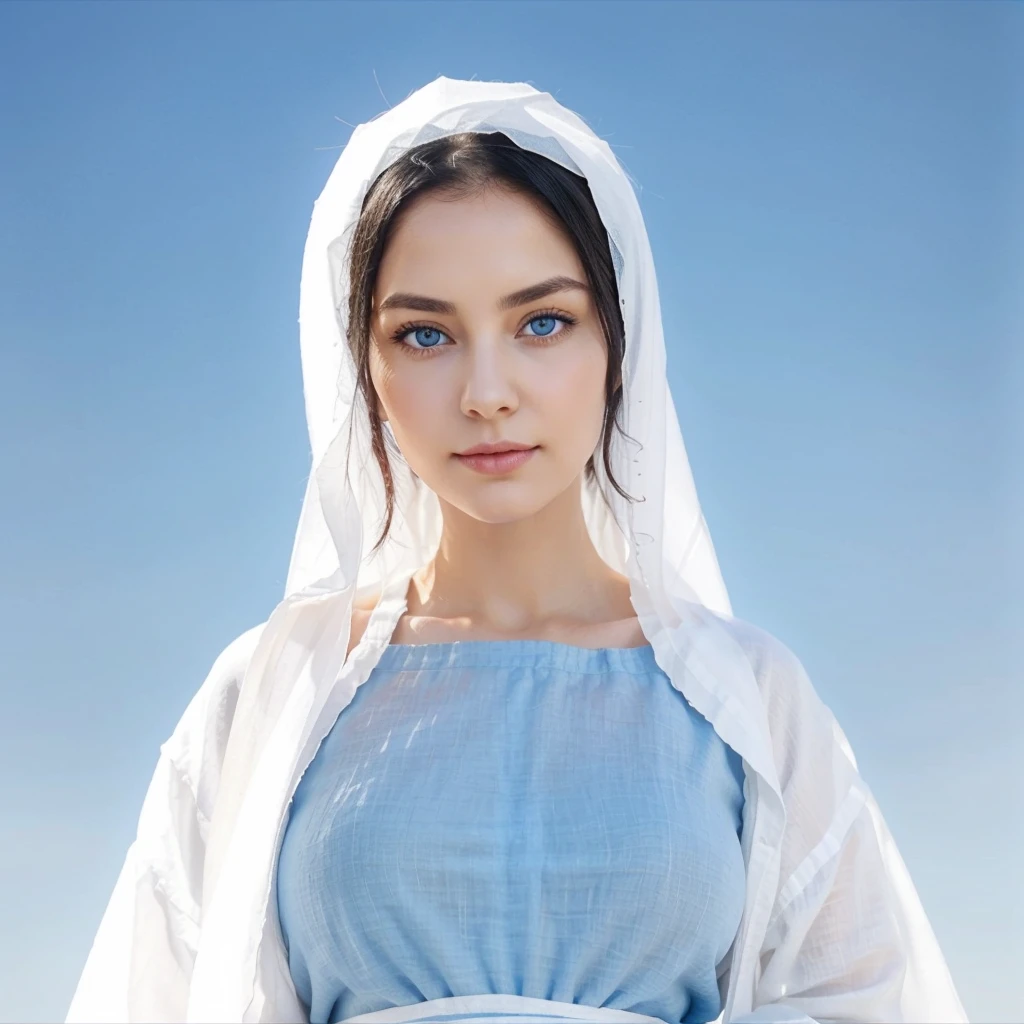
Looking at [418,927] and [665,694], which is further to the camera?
[665,694]

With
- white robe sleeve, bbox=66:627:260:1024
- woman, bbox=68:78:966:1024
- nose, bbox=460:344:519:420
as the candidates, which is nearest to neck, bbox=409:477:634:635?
woman, bbox=68:78:966:1024

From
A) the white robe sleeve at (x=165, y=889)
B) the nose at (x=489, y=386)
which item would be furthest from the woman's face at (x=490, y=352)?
the white robe sleeve at (x=165, y=889)

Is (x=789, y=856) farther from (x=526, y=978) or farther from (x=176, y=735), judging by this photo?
(x=176, y=735)

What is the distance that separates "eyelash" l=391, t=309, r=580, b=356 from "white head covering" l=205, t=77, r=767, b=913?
0.13m

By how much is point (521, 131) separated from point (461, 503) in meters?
0.68

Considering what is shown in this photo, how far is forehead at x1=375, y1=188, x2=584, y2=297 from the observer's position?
2.39 meters

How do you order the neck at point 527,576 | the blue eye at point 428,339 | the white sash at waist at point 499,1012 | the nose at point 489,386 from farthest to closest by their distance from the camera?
1. the neck at point 527,576
2. the blue eye at point 428,339
3. the nose at point 489,386
4. the white sash at waist at point 499,1012

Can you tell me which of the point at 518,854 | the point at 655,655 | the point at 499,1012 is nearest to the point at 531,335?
the point at 655,655

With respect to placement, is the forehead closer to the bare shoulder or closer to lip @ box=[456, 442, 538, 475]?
lip @ box=[456, 442, 538, 475]

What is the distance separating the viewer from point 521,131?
8.30ft

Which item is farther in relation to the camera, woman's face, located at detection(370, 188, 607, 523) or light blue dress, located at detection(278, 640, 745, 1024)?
woman's face, located at detection(370, 188, 607, 523)

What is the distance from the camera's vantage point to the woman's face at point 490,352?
2.38 meters

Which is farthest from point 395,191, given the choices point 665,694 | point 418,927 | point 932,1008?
point 932,1008

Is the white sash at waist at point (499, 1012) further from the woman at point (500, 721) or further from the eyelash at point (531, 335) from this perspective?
the eyelash at point (531, 335)
